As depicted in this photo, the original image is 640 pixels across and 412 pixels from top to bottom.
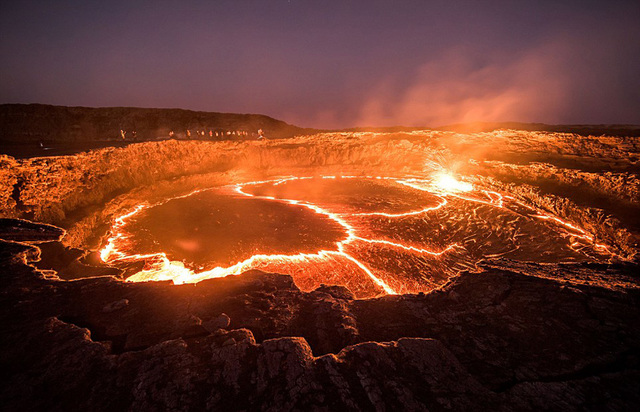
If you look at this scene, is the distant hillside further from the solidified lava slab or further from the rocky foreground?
the rocky foreground

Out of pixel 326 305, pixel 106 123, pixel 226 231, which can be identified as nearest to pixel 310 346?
pixel 326 305

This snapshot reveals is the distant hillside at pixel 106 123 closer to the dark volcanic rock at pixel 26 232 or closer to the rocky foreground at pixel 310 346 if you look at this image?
the dark volcanic rock at pixel 26 232

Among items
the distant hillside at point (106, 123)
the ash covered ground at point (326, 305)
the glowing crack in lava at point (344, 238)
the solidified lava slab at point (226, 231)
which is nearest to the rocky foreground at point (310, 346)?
the ash covered ground at point (326, 305)

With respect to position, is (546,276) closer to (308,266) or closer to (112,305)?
(308,266)

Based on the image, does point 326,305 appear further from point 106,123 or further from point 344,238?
point 106,123

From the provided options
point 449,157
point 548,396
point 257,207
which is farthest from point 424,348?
point 449,157

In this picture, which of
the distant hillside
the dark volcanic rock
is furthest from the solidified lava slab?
the distant hillside
